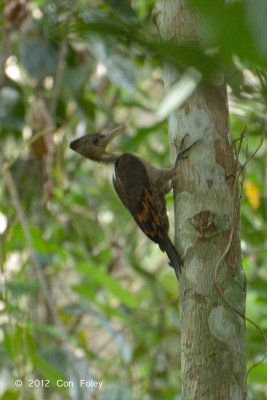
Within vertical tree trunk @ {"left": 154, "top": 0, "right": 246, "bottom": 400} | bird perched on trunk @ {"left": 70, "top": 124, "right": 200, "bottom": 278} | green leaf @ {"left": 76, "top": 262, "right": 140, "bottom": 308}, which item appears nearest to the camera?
vertical tree trunk @ {"left": 154, "top": 0, "right": 246, "bottom": 400}

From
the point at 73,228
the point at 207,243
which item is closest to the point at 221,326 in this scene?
the point at 207,243

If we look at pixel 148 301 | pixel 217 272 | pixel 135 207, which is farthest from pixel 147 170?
pixel 148 301

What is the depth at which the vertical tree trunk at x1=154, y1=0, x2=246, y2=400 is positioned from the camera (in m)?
1.37

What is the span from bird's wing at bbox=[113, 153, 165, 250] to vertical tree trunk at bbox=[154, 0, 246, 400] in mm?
610

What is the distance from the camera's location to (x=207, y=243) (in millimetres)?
1512

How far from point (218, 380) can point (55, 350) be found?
1.66 metres

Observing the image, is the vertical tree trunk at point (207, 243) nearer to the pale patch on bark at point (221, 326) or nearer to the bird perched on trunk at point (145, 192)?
the pale patch on bark at point (221, 326)

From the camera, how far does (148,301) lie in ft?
14.3

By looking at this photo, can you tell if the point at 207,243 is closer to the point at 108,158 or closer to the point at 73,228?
the point at 108,158

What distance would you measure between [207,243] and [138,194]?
0.92 m

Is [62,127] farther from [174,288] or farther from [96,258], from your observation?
[174,288]

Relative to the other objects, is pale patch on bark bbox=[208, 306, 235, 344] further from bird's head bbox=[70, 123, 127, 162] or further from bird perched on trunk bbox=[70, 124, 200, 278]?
bird's head bbox=[70, 123, 127, 162]

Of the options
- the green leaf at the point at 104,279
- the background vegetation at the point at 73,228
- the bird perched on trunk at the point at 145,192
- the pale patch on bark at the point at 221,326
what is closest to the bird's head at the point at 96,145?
the background vegetation at the point at 73,228

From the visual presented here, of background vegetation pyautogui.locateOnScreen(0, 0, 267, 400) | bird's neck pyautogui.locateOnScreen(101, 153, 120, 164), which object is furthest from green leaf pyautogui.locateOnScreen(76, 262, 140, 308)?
bird's neck pyautogui.locateOnScreen(101, 153, 120, 164)
